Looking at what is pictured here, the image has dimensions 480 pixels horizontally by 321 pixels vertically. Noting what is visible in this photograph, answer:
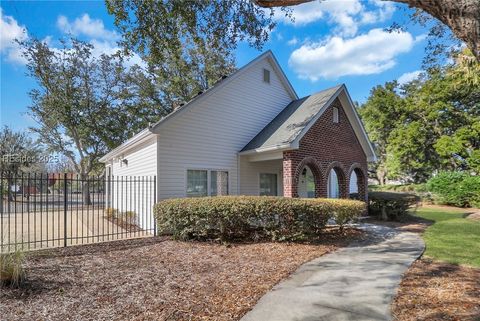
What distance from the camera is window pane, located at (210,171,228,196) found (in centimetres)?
1251

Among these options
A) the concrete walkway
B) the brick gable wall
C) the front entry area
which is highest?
the brick gable wall

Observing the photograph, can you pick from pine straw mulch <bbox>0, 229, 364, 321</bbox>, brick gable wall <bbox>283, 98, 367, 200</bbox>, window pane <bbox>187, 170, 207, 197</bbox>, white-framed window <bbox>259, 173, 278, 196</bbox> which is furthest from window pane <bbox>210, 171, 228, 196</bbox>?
pine straw mulch <bbox>0, 229, 364, 321</bbox>

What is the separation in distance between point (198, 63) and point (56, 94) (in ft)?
39.0

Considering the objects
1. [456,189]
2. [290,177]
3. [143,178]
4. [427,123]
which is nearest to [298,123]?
[290,177]

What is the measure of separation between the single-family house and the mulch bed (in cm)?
575

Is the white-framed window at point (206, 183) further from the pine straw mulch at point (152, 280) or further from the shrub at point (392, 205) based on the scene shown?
the shrub at point (392, 205)

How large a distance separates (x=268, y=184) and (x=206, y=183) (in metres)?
3.38

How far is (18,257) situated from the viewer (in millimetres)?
5328

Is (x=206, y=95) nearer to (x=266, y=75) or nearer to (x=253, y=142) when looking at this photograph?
(x=253, y=142)

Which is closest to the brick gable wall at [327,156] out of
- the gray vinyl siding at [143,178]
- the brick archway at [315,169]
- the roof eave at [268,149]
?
the brick archway at [315,169]

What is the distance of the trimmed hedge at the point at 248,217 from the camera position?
8.94 metres

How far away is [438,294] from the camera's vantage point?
4.99 meters

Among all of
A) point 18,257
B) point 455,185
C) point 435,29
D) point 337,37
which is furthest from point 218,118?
point 455,185

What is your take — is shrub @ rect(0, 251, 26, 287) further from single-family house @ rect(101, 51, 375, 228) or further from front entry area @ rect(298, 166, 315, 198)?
front entry area @ rect(298, 166, 315, 198)
